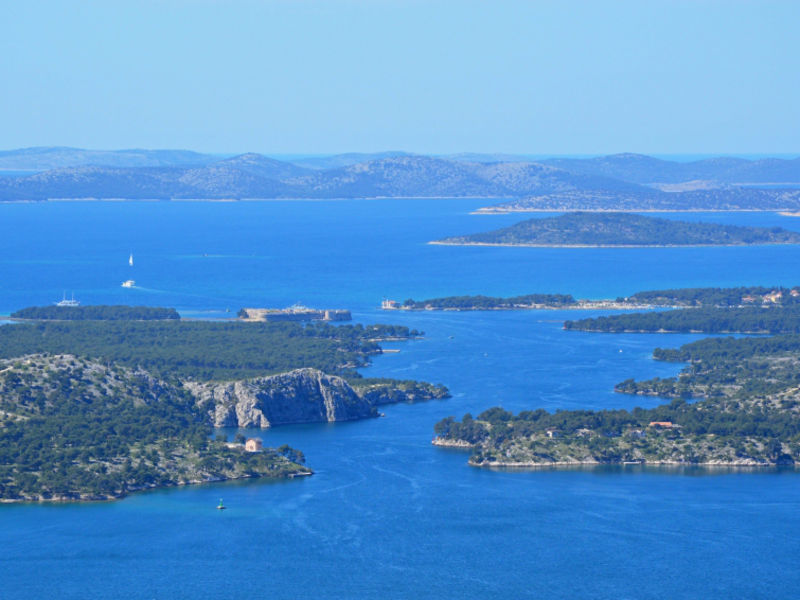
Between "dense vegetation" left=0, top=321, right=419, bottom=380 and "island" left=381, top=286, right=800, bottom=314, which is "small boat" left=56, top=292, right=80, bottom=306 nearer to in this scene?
"dense vegetation" left=0, top=321, right=419, bottom=380

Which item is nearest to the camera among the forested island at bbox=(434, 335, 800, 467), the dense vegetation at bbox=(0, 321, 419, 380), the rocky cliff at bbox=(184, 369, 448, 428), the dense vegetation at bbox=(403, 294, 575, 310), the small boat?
the forested island at bbox=(434, 335, 800, 467)

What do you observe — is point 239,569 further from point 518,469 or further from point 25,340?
point 25,340

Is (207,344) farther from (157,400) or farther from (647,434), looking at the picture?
(647,434)

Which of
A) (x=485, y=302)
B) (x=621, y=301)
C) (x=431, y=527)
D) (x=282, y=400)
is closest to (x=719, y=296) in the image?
(x=621, y=301)

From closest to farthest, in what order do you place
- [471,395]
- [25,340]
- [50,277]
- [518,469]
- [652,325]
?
1. [518,469]
2. [471,395]
3. [25,340]
4. [652,325]
5. [50,277]

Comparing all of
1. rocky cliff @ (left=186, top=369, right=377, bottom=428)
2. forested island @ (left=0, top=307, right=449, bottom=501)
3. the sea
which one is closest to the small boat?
forested island @ (left=0, top=307, right=449, bottom=501)

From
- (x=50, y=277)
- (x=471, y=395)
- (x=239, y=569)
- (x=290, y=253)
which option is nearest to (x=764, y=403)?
(x=471, y=395)

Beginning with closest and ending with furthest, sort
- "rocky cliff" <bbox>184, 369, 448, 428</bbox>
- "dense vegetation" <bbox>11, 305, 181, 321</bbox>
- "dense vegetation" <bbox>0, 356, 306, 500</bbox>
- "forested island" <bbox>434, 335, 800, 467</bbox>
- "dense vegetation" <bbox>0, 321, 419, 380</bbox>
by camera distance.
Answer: "dense vegetation" <bbox>0, 356, 306, 500</bbox>
"forested island" <bbox>434, 335, 800, 467</bbox>
"rocky cliff" <bbox>184, 369, 448, 428</bbox>
"dense vegetation" <bbox>0, 321, 419, 380</bbox>
"dense vegetation" <bbox>11, 305, 181, 321</bbox>
